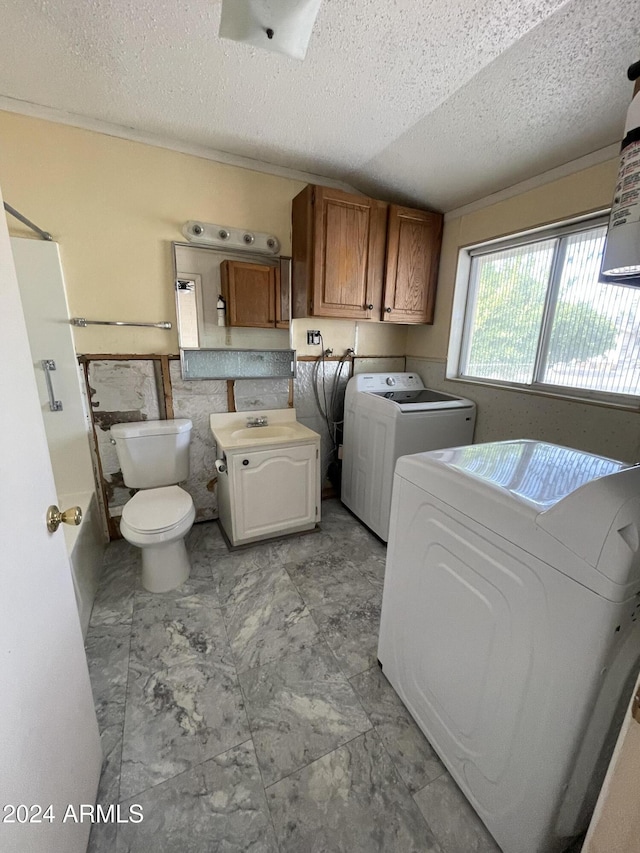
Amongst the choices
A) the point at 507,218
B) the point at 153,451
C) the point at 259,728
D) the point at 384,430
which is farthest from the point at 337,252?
the point at 259,728

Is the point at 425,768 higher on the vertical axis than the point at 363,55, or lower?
lower

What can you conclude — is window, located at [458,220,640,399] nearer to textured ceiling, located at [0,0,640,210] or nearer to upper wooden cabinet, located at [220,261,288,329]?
textured ceiling, located at [0,0,640,210]

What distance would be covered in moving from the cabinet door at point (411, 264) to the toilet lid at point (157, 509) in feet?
5.94

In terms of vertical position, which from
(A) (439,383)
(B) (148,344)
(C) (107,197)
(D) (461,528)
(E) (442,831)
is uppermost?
(C) (107,197)

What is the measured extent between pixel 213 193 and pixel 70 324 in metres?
1.16

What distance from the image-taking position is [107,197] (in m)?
1.90

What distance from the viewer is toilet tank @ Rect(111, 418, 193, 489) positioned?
6.64 feet

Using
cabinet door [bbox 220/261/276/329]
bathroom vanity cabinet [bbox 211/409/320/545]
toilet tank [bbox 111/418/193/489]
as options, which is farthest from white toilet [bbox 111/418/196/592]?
cabinet door [bbox 220/261/276/329]

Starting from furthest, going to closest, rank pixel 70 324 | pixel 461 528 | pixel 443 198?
pixel 443 198
pixel 70 324
pixel 461 528

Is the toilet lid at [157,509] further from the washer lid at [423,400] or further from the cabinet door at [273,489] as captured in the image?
the washer lid at [423,400]

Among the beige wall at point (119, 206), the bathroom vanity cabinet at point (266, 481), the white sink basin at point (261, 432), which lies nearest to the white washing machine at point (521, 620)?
the bathroom vanity cabinet at point (266, 481)

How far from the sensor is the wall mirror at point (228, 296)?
2.15 metres

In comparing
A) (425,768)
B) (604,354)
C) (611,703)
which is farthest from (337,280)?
(425,768)

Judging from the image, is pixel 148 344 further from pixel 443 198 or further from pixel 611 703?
pixel 611 703
